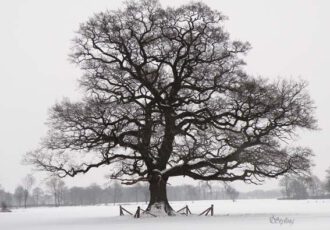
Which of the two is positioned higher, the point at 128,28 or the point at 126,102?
the point at 128,28

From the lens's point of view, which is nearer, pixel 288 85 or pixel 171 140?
pixel 288 85

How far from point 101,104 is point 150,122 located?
365 centimetres

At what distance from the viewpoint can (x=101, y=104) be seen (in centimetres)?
3161

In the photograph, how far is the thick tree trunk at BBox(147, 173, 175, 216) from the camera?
31734 millimetres

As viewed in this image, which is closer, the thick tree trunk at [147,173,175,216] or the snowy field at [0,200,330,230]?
the snowy field at [0,200,330,230]

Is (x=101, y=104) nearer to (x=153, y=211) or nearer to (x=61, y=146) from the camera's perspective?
(x=61, y=146)

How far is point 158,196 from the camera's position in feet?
106

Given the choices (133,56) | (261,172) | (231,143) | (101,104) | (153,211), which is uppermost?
(133,56)

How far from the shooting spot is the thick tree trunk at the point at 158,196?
3173cm

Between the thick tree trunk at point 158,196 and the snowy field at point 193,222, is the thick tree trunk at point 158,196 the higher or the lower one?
the higher one

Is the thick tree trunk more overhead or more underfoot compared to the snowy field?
more overhead

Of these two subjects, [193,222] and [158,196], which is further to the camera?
[158,196]

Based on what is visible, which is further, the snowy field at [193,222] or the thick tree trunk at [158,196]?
the thick tree trunk at [158,196]

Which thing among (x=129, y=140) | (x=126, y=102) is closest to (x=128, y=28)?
(x=126, y=102)
